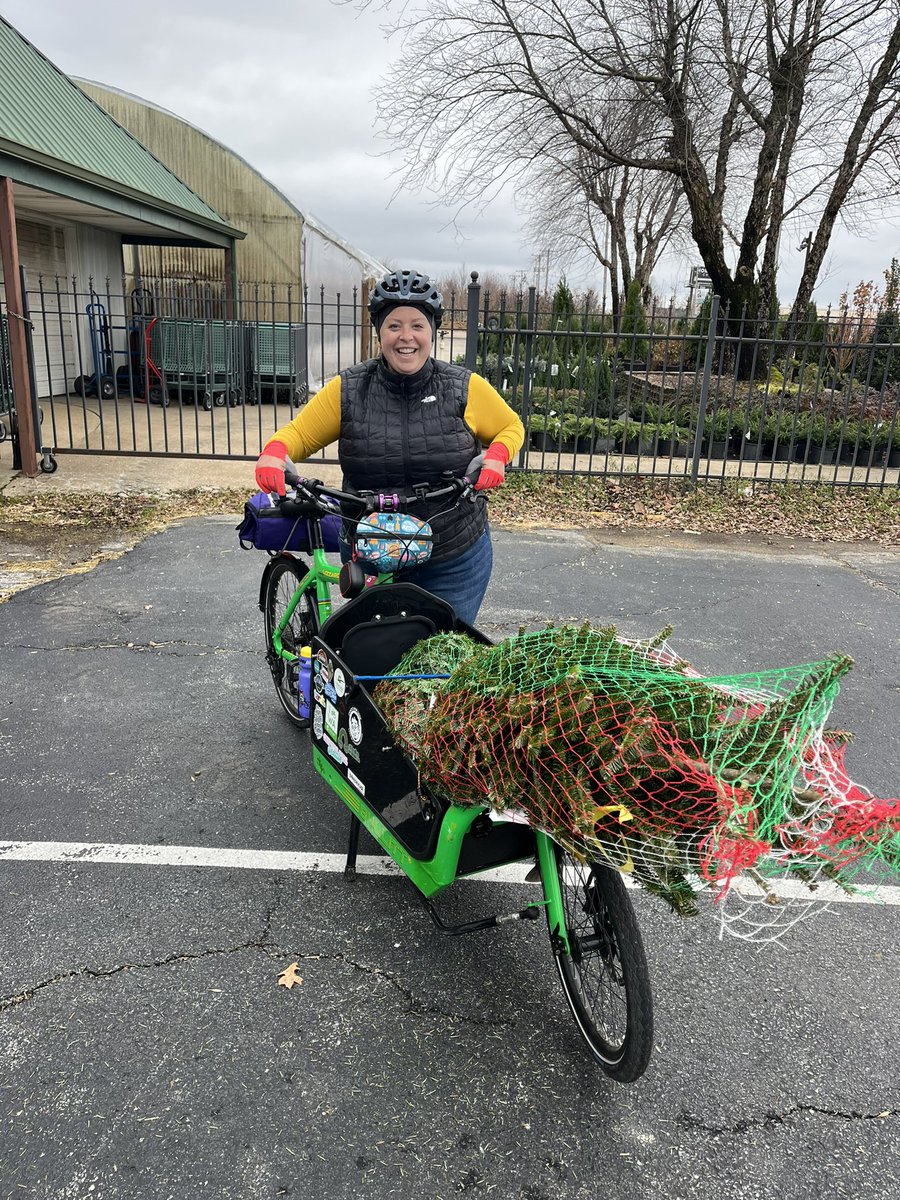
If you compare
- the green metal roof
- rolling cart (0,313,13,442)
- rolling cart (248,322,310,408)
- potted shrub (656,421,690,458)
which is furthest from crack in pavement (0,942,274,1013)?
rolling cart (248,322,310,408)

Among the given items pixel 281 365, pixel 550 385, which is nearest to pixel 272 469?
pixel 550 385

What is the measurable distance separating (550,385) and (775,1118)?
957 cm

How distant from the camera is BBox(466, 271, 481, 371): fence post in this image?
351 inches

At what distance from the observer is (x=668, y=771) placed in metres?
1.76

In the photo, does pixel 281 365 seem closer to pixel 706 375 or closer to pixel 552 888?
pixel 706 375

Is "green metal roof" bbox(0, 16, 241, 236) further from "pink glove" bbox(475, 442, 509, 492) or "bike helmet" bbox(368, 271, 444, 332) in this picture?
"pink glove" bbox(475, 442, 509, 492)

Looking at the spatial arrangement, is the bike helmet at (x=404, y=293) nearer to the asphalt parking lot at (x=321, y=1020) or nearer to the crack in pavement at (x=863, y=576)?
the asphalt parking lot at (x=321, y=1020)

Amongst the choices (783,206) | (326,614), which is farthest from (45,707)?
(783,206)

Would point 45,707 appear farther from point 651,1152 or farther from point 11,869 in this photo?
point 651,1152

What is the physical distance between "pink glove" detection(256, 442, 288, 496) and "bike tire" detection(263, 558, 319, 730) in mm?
535

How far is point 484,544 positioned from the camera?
345 centimetres

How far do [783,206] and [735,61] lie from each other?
272 centimetres

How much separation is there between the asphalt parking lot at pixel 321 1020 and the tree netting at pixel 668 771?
65 cm

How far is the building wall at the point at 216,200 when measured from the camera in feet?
56.2
